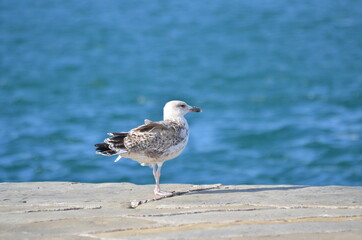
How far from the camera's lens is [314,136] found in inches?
805

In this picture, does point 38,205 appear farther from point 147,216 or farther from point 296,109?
point 296,109

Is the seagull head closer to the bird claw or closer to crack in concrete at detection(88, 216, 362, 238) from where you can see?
the bird claw

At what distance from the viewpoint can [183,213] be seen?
6898 millimetres

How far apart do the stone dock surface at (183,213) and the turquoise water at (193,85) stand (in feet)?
27.9

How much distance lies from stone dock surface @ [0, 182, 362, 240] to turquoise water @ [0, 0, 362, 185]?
850cm

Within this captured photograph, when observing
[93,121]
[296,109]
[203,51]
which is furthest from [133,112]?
[203,51]

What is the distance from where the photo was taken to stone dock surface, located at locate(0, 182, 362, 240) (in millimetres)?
6168

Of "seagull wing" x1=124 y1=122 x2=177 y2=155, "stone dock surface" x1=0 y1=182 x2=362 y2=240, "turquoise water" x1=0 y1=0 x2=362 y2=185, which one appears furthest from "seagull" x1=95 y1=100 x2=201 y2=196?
"turquoise water" x1=0 y1=0 x2=362 y2=185

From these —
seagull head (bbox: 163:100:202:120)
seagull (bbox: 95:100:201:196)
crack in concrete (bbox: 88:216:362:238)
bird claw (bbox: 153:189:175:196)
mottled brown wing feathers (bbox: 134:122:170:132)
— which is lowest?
crack in concrete (bbox: 88:216:362:238)

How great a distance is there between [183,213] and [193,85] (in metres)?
22.0

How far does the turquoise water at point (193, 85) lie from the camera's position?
18.5 metres

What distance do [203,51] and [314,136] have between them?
652 inches

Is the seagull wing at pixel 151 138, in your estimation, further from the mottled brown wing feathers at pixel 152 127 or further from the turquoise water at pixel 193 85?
the turquoise water at pixel 193 85

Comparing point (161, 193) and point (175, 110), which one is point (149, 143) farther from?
point (175, 110)
